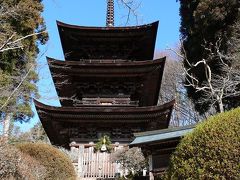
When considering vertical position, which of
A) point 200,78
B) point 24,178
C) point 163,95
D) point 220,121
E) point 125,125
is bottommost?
point 24,178

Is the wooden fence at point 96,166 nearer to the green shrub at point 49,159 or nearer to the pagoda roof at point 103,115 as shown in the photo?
the pagoda roof at point 103,115

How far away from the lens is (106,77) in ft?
55.5

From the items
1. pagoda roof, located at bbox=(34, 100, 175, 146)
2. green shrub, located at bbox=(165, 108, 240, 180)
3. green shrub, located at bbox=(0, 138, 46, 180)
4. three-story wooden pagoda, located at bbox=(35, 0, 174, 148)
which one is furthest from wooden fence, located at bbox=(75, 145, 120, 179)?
green shrub, located at bbox=(165, 108, 240, 180)

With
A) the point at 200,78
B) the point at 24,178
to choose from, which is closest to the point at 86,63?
the point at 200,78

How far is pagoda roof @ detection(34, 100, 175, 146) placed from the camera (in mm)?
15172

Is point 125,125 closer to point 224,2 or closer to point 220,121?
point 224,2

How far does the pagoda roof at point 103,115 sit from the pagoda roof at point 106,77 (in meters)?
1.04

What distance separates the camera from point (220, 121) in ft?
20.7

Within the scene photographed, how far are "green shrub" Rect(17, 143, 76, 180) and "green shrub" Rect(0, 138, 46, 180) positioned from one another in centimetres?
127

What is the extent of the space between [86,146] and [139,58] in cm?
643

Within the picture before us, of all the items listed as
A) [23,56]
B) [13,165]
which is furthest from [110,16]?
[13,165]

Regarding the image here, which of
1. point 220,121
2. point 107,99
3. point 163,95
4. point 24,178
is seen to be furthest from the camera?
point 163,95

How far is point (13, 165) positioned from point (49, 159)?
267cm

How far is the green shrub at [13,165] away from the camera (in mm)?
8367
